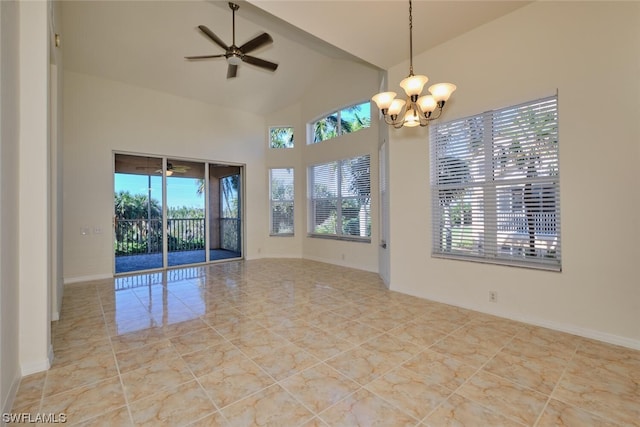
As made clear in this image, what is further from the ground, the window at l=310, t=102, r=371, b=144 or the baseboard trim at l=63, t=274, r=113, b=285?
the window at l=310, t=102, r=371, b=144

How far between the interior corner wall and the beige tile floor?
0.31 meters

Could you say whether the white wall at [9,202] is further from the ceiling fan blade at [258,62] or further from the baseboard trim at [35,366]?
the ceiling fan blade at [258,62]

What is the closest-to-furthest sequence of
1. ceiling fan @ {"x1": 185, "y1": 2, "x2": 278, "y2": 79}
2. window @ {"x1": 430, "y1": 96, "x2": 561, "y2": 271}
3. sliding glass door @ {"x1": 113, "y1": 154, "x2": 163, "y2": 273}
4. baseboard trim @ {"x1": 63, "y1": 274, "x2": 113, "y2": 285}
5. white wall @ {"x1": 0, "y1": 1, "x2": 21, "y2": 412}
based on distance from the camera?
white wall @ {"x1": 0, "y1": 1, "x2": 21, "y2": 412}, window @ {"x1": 430, "y1": 96, "x2": 561, "y2": 271}, ceiling fan @ {"x1": 185, "y1": 2, "x2": 278, "y2": 79}, baseboard trim @ {"x1": 63, "y1": 274, "x2": 113, "y2": 285}, sliding glass door @ {"x1": 113, "y1": 154, "x2": 163, "y2": 273}

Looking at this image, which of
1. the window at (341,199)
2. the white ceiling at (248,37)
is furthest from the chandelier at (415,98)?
the window at (341,199)

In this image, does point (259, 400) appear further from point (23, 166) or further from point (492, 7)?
point (492, 7)

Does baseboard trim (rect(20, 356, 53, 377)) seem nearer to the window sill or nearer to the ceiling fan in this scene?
the ceiling fan

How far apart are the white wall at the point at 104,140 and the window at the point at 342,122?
243cm

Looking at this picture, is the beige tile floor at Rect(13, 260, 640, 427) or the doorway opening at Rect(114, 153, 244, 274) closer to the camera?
the beige tile floor at Rect(13, 260, 640, 427)

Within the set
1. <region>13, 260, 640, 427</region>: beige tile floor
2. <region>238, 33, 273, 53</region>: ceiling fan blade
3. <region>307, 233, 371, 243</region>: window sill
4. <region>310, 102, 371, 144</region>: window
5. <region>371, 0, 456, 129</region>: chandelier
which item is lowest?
<region>13, 260, 640, 427</region>: beige tile floor

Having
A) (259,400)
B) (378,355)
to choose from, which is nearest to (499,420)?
(378,355)

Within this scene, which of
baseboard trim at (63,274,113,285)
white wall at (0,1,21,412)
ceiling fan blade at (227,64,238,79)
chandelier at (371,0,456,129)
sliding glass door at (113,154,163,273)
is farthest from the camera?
sliding glass door at (113,154,163,273)

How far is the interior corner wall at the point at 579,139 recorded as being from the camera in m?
2.50

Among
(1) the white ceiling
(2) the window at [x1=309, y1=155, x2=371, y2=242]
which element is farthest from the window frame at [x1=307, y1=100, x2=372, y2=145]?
(1) the white ceiling

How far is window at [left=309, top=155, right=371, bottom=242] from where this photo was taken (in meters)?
5.83
